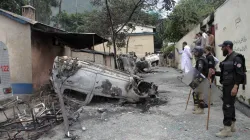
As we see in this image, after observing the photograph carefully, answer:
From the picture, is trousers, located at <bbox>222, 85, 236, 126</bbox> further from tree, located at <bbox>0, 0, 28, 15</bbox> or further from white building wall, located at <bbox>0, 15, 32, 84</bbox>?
tree, located at <bbox>0, 0, 28, 15</bbox>

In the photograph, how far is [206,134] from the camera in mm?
4543

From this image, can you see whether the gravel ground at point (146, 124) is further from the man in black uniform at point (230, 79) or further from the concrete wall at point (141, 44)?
the concrete wall at point (141, 44)

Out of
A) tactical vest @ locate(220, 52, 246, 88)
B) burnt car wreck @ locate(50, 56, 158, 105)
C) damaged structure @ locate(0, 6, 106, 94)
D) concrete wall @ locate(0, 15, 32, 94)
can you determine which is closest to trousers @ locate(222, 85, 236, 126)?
tactical vest @ locate(220, 52, 246, 88)

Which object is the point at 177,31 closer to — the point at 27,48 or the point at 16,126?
the point at 27,48

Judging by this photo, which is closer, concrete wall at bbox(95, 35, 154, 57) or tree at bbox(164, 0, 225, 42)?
tree at bbox(164, 0, 225, 42)

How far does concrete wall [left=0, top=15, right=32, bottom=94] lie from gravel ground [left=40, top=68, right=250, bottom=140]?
3664mm

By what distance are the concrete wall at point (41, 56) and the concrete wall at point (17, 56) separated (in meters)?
0.24

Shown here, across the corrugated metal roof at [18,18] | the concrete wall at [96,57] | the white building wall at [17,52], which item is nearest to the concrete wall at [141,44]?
the concrete wall at [96,57]

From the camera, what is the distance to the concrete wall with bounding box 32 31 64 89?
925 cm

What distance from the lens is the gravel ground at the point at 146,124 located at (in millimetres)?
4555

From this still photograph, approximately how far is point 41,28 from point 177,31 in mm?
13299

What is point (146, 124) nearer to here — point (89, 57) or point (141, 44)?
point (89, 57)

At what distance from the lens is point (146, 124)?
17.1 feet

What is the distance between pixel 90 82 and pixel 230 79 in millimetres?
3749
